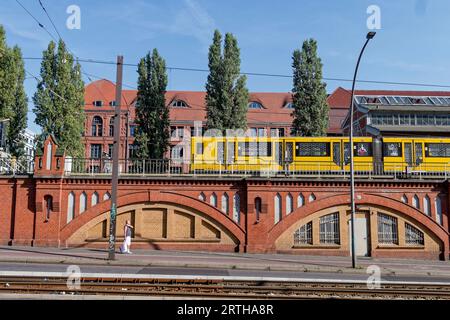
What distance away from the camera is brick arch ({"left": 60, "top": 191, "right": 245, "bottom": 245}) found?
22000 millimetres

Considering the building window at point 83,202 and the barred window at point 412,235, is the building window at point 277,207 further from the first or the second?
the building window at point 83,202

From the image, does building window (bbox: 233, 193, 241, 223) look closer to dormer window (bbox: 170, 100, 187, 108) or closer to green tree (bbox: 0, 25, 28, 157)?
green tree (bbox: 0, 25, 28, 157)

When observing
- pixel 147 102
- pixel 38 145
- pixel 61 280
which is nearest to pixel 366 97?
pixel 147 102

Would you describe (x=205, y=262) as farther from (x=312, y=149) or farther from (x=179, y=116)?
(x=179, y=116)

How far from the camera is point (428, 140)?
27.9 meters

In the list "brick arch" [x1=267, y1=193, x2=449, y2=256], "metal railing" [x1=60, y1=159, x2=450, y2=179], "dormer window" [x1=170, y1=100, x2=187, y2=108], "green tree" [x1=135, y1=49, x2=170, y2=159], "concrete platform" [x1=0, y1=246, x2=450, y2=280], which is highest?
"dormer window" [x1=170, y1=100, x2=187, y2=108]

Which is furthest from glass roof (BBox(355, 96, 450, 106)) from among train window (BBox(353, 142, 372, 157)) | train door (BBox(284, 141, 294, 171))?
train door (BBox(284, 141, 294, 171))

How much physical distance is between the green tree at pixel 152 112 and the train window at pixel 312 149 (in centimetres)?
1255

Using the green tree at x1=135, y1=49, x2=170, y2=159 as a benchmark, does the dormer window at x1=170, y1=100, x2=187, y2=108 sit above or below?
above

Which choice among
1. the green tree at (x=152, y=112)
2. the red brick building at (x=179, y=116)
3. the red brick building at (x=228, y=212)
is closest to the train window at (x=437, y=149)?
the red brick building at (x=228, y=212)

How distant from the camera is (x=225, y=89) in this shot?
34906mm

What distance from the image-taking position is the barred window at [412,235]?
74.9ft

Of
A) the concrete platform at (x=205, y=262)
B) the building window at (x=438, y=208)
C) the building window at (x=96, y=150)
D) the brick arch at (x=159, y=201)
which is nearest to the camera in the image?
the concrete platform at (x=205, y=262)

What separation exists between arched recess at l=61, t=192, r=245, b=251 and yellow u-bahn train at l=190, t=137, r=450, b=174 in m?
5.24
